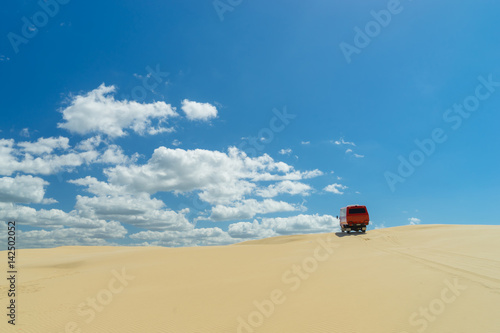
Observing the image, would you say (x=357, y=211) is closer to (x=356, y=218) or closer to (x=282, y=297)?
(x=356, y=218)

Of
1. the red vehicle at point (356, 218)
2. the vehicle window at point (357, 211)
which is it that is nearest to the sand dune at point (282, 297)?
the red vehicle at point (356, 218)

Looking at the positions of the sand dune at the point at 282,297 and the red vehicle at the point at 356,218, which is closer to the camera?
the sand dune at the point at 282,297

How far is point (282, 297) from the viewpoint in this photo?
29.1ft

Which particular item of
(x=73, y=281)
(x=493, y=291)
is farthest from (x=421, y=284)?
(x=73, y=281)

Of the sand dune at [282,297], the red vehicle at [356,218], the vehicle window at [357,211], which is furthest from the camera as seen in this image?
the vehicle window at [357,211]

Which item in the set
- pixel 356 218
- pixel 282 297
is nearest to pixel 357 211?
pixel 356 218

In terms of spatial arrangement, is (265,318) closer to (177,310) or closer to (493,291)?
(177,310)

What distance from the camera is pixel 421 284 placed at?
8.73 metres

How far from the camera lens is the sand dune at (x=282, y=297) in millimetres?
6746

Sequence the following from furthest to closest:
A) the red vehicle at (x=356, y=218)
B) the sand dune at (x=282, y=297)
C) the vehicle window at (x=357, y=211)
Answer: the vehicle window at (x=357, y=211)
the red vehicle at (x=356, y=218)
the sand dune at (x=282, y=297)

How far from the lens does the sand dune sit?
6746 mm

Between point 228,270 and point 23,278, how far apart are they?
420 inches

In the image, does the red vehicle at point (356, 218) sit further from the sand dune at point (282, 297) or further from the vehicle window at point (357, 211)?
the sand dune at point (282, 297)

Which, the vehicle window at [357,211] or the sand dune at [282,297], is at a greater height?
the vehicle window at [357,211]
